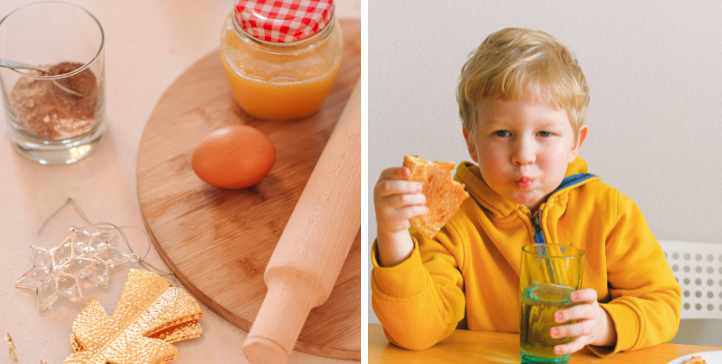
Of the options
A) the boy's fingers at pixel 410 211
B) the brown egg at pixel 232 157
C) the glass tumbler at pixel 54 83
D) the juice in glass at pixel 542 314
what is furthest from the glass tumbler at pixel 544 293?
the glass tumbler at pixel 54 83

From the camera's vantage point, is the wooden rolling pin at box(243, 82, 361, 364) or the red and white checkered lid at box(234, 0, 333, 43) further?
the red and white checkered lid at box(234, 0, 333, 43)

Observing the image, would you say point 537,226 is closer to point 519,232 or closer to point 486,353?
point 519,232

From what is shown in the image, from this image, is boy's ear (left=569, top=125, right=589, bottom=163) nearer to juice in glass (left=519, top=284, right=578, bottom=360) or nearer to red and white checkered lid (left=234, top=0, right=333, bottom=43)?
juice in glass (left=519, top=284, right=578, bottom=360)

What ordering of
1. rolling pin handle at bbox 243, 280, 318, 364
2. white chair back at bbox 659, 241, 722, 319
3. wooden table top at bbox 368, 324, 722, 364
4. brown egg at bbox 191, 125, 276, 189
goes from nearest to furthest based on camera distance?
rolling pin handle at bbox 243, 280, 318, 364, wooden table top at bbox 368, 324, 722, 364, brown egg at bbox 191, 125, 276, 189, white chair back at bbox 659, 241, 722, 319

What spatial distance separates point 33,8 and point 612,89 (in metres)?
0.82

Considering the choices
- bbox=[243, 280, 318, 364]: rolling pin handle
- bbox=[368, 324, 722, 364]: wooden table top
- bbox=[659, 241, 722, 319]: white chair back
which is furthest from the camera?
bbox=[659, 241, 722, 319]: white chair back

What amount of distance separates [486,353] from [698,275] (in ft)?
1.36

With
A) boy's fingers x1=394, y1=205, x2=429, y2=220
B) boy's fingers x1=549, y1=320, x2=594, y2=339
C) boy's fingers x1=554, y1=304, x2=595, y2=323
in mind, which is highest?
boy's fingers x1=394, y1=205, x2=429, y2=220

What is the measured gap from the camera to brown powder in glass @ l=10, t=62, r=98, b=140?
2.78ft

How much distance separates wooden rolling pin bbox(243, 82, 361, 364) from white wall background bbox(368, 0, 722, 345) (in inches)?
4.2

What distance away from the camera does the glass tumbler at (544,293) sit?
588mm

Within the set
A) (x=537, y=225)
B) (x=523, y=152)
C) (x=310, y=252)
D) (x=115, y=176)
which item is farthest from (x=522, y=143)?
(x=115, y=176)

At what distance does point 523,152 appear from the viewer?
69 centimetres

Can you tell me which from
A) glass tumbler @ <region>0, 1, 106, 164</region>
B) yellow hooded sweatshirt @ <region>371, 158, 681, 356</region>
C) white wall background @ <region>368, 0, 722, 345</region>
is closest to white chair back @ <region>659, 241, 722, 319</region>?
white wall background @ <region>368, 0, 722, 345</region>
